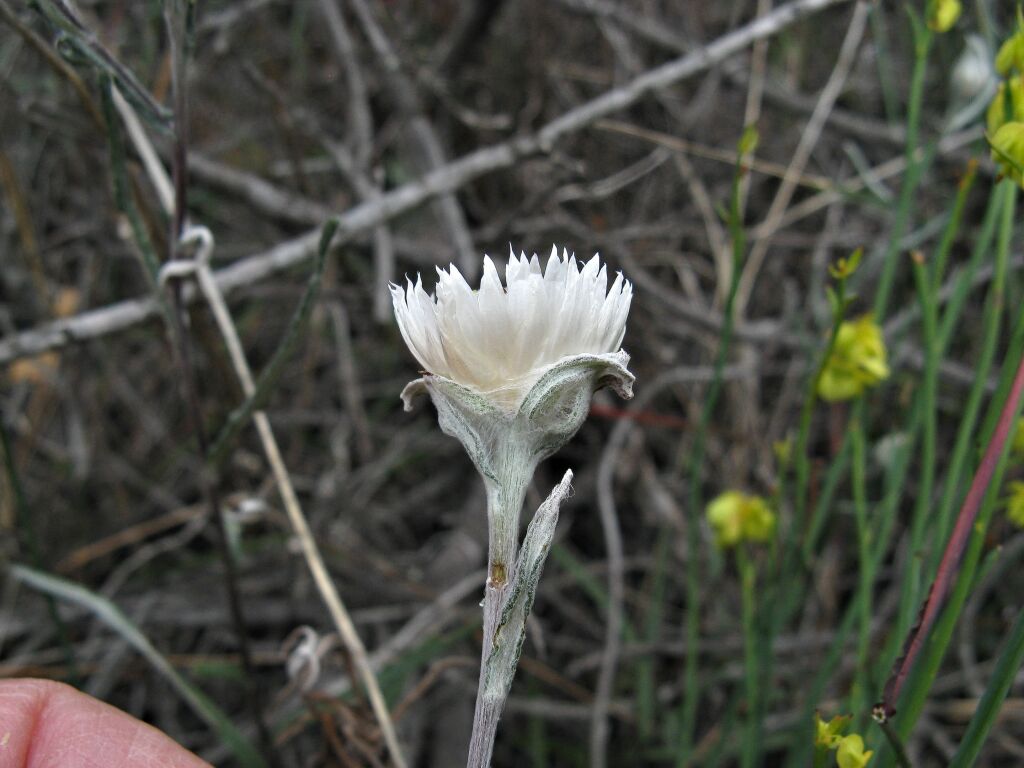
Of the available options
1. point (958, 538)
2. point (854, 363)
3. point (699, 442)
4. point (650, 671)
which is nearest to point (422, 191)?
point (699, 442)

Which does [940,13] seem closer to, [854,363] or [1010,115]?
[1010,115]

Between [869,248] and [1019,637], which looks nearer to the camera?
[1019,637]

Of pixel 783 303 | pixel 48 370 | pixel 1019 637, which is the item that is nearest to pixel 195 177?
pixel 48 370

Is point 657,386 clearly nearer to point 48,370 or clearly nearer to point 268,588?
point 268,588

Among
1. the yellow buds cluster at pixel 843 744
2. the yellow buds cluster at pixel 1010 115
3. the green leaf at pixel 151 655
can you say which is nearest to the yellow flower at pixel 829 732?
the yellow buds cluster at pixel 843 744

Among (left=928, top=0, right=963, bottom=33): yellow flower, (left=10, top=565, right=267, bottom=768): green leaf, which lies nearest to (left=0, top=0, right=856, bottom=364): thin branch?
(left=10, top=565, right=267, bottom=768): green leaf

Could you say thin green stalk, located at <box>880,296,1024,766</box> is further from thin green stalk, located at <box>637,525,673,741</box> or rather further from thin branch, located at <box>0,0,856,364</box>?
thin branch, located at <box>0,0,856,364</box>
